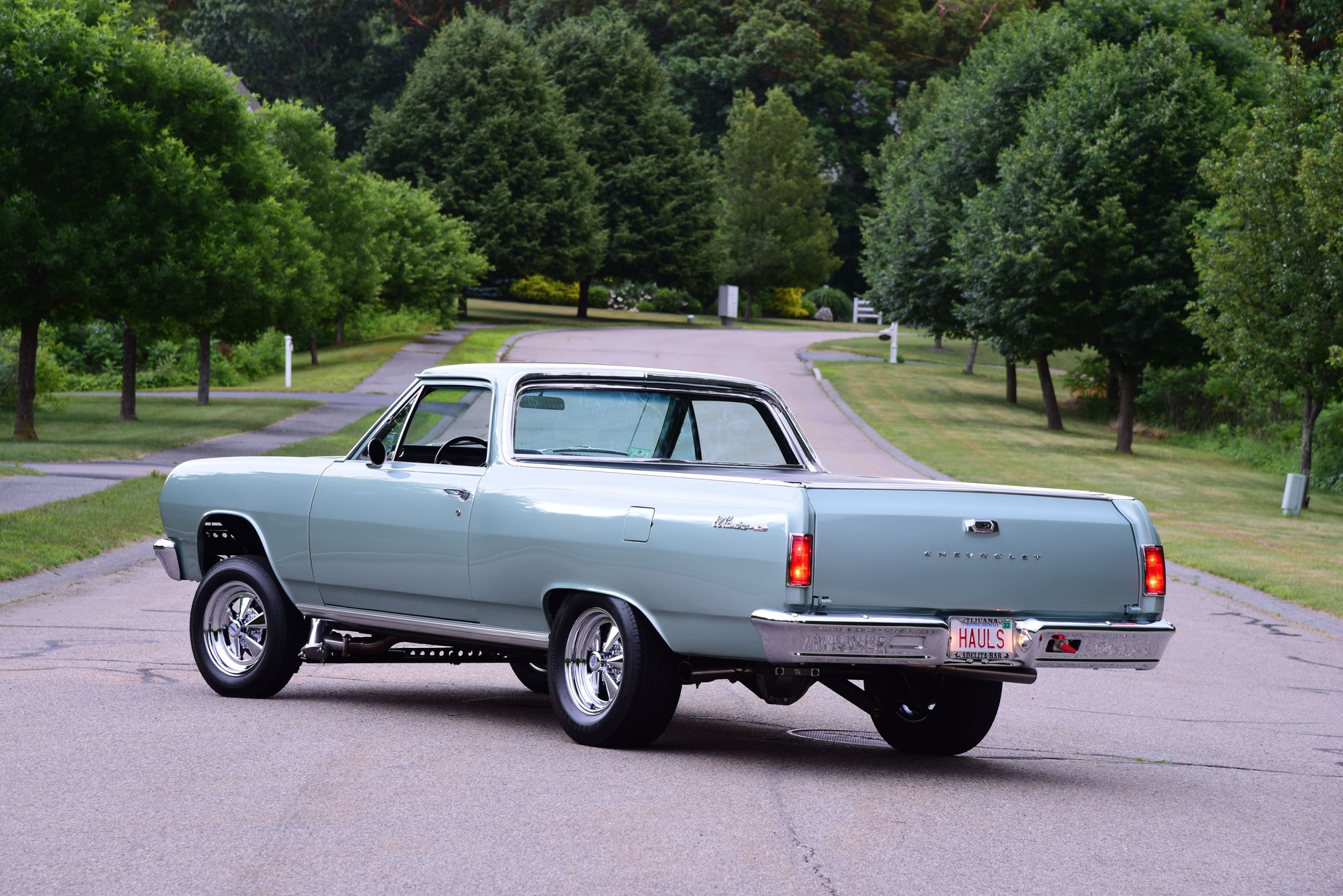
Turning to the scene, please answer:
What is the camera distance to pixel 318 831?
5.78 metres

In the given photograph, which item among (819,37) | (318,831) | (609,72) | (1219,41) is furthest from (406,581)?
(819,37)

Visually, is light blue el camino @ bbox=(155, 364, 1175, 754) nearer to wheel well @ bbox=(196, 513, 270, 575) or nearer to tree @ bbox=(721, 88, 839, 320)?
wheel well @ bbox=(196, 513, 270, 575)

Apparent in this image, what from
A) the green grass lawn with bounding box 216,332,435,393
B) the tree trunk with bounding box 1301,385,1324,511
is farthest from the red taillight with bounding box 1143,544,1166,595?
the green grass lawn with bounding box 216,332,435,393

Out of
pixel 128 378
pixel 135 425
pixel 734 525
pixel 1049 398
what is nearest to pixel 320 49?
pixel 1049 398

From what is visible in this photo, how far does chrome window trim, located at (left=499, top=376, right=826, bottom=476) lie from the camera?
8109 mm

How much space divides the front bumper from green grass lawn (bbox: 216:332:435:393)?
120ft

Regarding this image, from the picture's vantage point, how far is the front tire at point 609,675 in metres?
7.09

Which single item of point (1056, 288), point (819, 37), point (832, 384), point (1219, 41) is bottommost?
point (832, 384)

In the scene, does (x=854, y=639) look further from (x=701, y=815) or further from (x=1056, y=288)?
(x=1056, y=288)

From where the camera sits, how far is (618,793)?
646cm

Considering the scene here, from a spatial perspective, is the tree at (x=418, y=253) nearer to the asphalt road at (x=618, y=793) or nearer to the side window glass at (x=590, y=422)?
the asphalt road at (x=618, y=793)

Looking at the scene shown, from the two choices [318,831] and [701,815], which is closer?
[318,831]

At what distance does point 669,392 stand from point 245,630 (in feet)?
8.96

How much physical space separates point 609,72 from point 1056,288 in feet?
146
